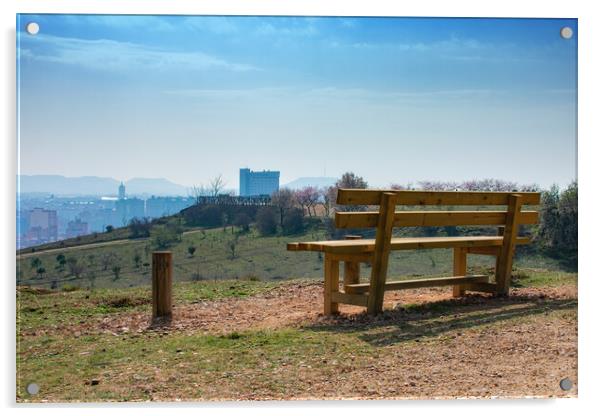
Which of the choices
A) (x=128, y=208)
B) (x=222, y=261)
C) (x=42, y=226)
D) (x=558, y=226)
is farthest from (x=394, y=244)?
(x=222, y=261)

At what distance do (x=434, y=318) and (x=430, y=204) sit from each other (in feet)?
3.70

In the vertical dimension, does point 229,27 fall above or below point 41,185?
above

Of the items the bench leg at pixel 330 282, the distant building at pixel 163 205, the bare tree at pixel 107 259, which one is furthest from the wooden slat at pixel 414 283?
the bare tree at pixel 107 259

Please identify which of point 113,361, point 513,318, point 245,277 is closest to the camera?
point 113,361

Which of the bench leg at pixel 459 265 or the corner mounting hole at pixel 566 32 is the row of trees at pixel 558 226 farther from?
the corner mounting hole at pixel 566 32

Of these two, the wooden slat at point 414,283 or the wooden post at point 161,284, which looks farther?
the wooden post at point 161,284

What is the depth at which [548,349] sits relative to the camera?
22.9ft

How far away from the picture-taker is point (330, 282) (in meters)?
8.18

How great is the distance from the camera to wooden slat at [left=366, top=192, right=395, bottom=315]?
7801mm

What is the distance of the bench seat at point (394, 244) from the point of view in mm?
7812

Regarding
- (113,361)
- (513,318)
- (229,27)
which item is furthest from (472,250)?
(113,361)

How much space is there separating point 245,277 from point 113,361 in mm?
5115

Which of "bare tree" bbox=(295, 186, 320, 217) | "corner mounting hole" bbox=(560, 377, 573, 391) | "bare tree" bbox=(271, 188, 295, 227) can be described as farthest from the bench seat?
"bare tree" bbox=(271, 188, 295, 227)
